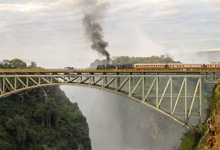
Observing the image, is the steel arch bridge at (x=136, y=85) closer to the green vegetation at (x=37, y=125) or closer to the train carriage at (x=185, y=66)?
the train carriage at (x=185, y=66)

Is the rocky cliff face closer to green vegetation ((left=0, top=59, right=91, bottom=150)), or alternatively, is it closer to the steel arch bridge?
green vegetation ((left=0, top=59, right=91, bottom=150))

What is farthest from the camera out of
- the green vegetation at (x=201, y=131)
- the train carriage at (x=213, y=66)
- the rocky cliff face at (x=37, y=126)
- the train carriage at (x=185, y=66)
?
the rocky cliff face at (x=37, y=126)

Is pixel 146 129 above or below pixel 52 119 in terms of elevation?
below

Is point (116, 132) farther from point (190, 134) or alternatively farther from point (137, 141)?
point (190, 134)

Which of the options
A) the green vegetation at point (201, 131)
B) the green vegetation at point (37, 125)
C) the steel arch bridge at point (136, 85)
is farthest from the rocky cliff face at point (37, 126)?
the green vegetation at point (201, 131)

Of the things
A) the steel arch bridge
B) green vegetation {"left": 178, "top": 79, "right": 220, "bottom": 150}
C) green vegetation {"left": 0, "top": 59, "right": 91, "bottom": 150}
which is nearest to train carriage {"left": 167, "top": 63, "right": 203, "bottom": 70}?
the steel arch bridge

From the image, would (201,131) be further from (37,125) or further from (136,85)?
(37,125)

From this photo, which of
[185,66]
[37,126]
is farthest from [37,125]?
[185,66]

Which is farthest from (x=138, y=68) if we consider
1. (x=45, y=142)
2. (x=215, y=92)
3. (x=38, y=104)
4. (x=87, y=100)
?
(x=87, y=100)

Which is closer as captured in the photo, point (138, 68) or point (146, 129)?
point (138, 68)
